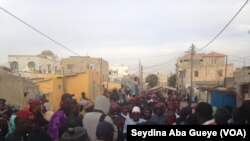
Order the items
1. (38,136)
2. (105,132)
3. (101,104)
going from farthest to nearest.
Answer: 1. (101,104)
2. (38,136)
3. (105,132)

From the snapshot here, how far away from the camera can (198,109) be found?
5.92 meters

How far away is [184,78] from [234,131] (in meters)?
70.4

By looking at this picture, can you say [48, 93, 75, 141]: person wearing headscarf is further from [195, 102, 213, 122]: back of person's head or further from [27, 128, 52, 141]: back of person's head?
[195, 102, 213, 122]: back of person's head

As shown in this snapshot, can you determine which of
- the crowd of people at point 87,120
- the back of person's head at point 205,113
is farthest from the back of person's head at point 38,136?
the back of person's head at point 205,113

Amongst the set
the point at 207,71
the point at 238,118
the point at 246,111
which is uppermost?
the point at 246,111

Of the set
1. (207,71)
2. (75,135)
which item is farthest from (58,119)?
(207,71)

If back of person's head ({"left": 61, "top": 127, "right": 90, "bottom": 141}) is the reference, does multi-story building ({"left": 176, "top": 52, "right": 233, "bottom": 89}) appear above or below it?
below

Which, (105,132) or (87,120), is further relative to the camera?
(87,120)

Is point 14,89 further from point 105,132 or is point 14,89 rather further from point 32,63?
point 32,63

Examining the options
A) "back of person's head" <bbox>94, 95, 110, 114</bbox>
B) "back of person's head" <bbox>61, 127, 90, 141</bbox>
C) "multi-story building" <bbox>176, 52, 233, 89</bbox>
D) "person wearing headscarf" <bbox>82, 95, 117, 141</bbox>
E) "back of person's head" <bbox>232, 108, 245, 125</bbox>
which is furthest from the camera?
"multi-story building" <bbox>176, 52, 233, 89</bbox>

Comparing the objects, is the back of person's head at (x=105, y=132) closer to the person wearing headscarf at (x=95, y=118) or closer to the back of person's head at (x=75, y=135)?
the back of person's head at (x=75, y=135)

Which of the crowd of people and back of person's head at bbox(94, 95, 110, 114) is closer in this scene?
the crowd of people

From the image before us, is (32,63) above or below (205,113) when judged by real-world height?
below

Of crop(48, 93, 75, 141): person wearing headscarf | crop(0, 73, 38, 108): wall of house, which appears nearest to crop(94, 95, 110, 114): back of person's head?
crop(48, 93, 75, 141): person wearing headscarf
